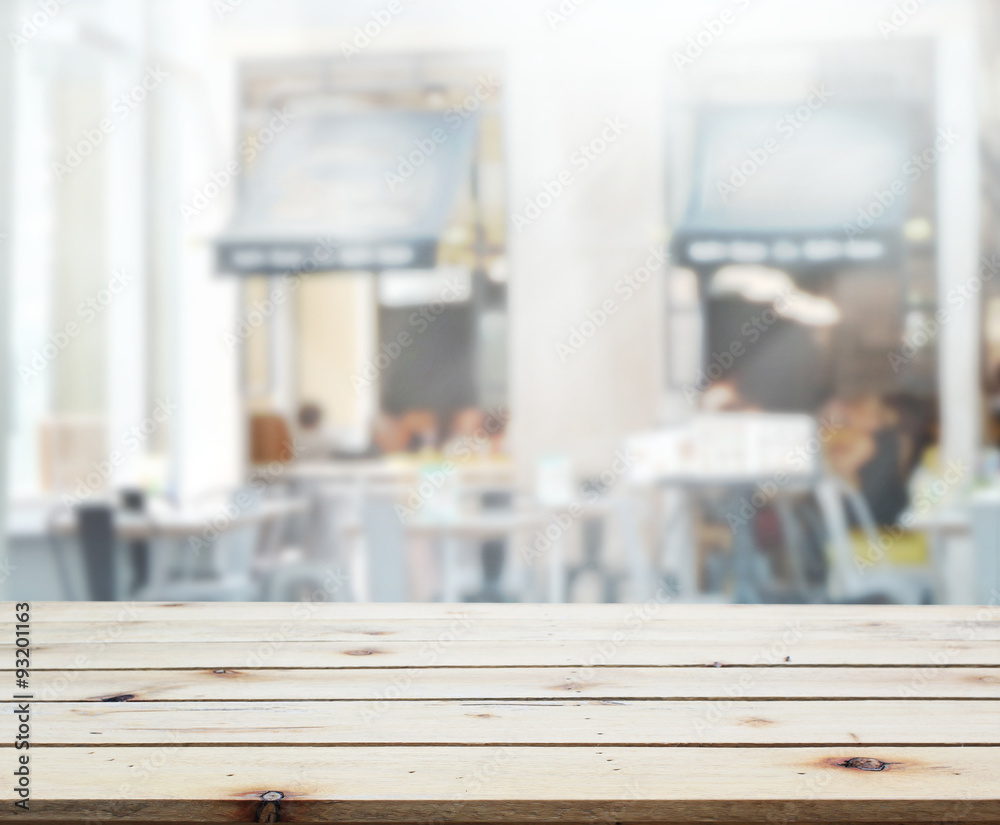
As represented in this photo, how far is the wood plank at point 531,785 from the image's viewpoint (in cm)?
84

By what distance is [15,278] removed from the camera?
555cm

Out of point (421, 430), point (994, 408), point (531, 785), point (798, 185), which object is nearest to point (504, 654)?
point (531, 785)

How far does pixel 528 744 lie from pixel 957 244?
6096 mm

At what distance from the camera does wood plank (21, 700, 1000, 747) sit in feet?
3.15

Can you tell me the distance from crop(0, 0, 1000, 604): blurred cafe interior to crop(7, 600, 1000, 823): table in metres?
4.14

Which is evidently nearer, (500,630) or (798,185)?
(500,630)

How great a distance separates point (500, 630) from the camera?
1.38 m

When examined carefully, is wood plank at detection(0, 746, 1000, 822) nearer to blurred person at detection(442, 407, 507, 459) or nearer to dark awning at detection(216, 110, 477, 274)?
dark awning at detection(216, 110, 477, 274)

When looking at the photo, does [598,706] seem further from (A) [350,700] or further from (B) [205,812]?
(B) [205,812]

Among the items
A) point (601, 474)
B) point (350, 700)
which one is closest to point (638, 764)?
point (350, 700)

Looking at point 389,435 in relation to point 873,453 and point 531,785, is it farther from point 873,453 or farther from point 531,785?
point 531,785

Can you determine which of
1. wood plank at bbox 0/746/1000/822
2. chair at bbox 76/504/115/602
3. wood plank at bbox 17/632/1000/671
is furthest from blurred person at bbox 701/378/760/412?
wood plank at bbox 0/746/1000/822

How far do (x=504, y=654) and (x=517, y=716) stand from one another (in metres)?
0.24

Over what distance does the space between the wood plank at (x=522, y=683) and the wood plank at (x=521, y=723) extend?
0.03 meters
